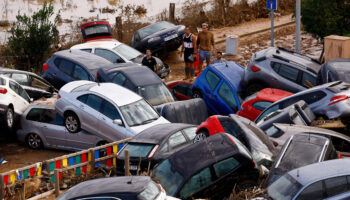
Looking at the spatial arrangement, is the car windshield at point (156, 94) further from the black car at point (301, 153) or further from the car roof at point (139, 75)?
the black car at point (301, 153)

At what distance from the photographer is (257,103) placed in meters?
16.0

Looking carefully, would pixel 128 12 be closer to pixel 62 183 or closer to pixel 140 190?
pixel 62 183

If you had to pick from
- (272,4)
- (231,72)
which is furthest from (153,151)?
(272,4)

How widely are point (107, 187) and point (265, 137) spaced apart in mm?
4376

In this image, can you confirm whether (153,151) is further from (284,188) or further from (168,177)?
(284,188)

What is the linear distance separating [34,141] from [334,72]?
819 cm

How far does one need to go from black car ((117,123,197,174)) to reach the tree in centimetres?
1209

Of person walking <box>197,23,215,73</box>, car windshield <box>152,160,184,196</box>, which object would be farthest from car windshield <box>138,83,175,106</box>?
car windshield <box>152,160,184,196</box>

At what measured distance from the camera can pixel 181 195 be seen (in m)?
9.98

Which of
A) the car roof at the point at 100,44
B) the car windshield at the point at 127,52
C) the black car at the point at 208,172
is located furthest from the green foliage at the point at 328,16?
the black car at the point at 208,172

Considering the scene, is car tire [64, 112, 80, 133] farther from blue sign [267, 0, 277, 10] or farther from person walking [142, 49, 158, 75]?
blue sign [267, 0, 277, 10]

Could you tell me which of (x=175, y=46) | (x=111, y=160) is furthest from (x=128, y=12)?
(x=111, y=160)

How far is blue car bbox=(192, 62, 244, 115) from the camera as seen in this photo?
56.5 ft

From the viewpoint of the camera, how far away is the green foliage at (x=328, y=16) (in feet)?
72.0
